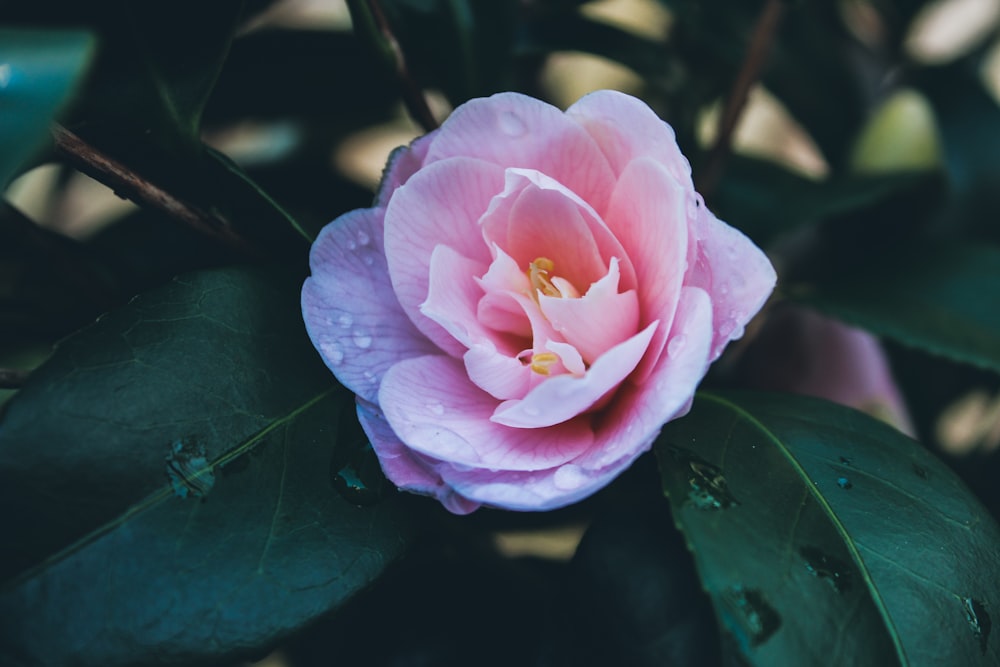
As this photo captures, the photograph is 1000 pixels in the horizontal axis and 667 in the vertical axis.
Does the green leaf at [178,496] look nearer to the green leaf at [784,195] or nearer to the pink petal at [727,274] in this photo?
the pink petal at [727,274]

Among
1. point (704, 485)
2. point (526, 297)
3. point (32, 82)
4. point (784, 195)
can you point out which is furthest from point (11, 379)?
point (784, 195)

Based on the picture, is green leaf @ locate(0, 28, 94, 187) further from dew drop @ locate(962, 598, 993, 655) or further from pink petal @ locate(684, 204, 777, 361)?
dew drop @ locate(962, 598, 993, 655)

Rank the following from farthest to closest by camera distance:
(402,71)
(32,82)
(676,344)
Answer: (402,71) < (676,344) < (32,82)

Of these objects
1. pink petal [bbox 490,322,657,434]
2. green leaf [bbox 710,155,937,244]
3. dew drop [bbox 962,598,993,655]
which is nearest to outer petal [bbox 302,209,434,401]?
pink petal [bbox 490,322,657,434]

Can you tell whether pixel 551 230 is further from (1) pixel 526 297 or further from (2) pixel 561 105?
(2) pixel 561 105

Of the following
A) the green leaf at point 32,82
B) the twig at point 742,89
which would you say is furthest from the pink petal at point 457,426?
the twig at point 742,89

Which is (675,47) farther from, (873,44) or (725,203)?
(873,44)
